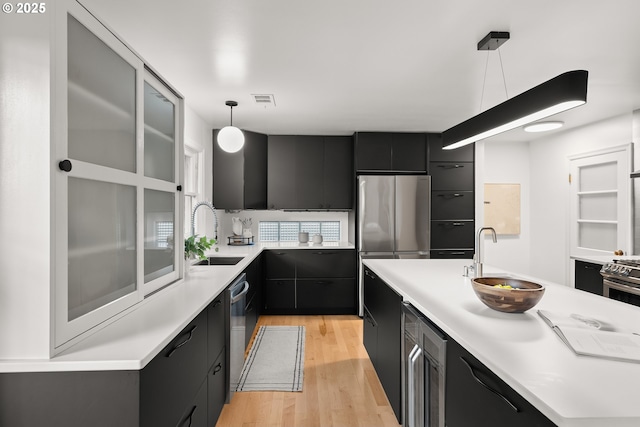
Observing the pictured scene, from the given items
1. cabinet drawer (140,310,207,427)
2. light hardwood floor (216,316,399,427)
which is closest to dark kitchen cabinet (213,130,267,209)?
light hardwood floor (216,316,399,427)

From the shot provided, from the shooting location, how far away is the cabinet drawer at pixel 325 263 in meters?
4.82

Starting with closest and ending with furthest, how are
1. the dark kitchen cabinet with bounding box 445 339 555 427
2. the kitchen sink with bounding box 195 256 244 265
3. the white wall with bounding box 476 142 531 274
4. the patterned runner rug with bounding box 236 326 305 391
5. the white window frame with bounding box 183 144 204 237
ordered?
the dark kitchen cabinet with bounding box 445 339 555 427, the patterned runner rug with bounding box 236 326 305 391, the kitchen sink with bounding box 195 256 244 265, the white window frame with bounding box 183 144 204 237, the white wall with bounding box 476 142 531 274

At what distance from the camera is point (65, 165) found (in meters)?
1.18

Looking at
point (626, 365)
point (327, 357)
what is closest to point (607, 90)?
point (626, 365)

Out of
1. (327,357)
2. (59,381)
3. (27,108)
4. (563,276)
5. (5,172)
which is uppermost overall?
(27,108)

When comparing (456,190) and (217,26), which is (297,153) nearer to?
(456,190)

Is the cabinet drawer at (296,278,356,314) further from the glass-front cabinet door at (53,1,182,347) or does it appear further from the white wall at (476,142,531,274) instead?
the glass-front cabinet door at (53,1,182,347)

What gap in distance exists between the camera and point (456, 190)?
5.09 metres

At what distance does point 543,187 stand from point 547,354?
203 inches

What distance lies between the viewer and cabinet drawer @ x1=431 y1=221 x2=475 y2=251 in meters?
5.05

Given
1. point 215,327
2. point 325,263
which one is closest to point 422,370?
point 215,327

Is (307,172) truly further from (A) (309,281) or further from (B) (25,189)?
(B) (25,189)

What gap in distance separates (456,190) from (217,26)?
3.92 metres

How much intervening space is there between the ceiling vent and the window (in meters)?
2.19
